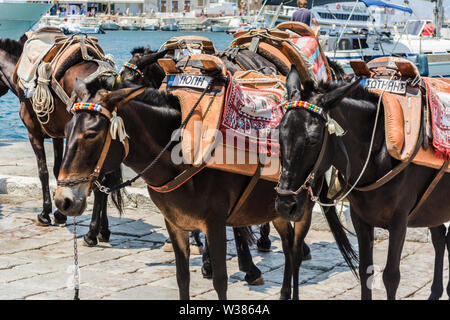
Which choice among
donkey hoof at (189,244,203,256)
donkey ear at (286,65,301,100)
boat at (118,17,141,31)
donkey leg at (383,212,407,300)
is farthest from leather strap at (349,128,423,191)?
boat at (118,17,141,31)

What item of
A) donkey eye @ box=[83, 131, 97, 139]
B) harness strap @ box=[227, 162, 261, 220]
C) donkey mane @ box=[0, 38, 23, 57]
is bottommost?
harness strap @ box=[227, 162, 261, 220]

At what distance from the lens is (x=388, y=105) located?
179 inches

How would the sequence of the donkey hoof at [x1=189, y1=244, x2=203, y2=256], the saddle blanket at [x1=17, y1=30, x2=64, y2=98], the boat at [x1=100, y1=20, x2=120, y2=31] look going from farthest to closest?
the boat at [x1=100, y1=20, x2=120, y2=31] → the saddle blanket at [x1=17, y1=30, x2=64, y2=98] → the donkey hoof at [x1=189, y1=244, x2=203, y2=256]

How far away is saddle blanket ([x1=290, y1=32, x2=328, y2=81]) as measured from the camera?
6.32 m

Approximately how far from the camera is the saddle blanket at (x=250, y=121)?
185 inches

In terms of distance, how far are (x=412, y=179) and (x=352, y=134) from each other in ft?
1.95

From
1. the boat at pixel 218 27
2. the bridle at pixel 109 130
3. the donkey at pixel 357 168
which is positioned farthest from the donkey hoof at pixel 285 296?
the boat at pixel 218 27

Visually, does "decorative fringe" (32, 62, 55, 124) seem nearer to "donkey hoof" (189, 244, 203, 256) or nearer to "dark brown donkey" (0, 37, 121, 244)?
"dark brown donkey" (0, 37, 121, 244)

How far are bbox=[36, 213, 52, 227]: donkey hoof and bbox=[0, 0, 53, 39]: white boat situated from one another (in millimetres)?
19881

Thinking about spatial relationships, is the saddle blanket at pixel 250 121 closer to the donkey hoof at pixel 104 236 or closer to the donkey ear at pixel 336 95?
the donkey ear at pixel 336 95

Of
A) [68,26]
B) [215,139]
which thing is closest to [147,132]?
[215,139]
